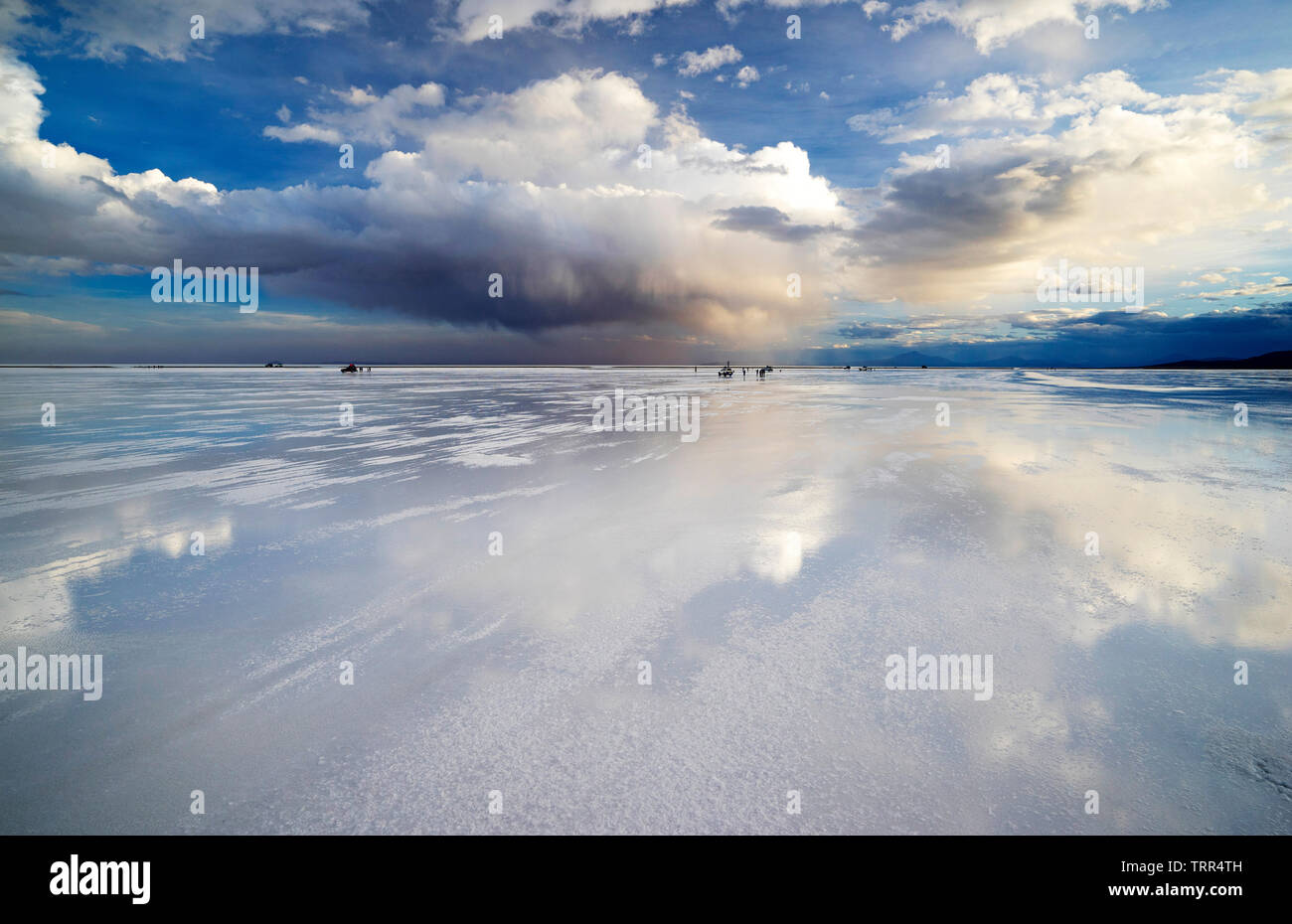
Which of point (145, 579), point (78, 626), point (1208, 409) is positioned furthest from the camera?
point (1208, 409)

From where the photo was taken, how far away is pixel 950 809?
10.3 ft

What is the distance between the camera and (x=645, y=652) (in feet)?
16.1

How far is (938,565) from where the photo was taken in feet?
22.6

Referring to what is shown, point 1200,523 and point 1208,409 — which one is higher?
point 1208,409

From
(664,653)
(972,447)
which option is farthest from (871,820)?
(972,447)

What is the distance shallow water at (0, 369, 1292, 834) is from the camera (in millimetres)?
3262

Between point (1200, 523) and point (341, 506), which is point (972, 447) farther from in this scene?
point (341, 506)

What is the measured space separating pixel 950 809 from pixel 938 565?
418cm

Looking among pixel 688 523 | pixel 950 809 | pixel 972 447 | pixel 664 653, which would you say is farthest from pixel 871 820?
pixel 972 447

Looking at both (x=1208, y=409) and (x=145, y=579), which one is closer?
(x=145, y=579)

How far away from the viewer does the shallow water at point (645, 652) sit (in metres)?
3.26
